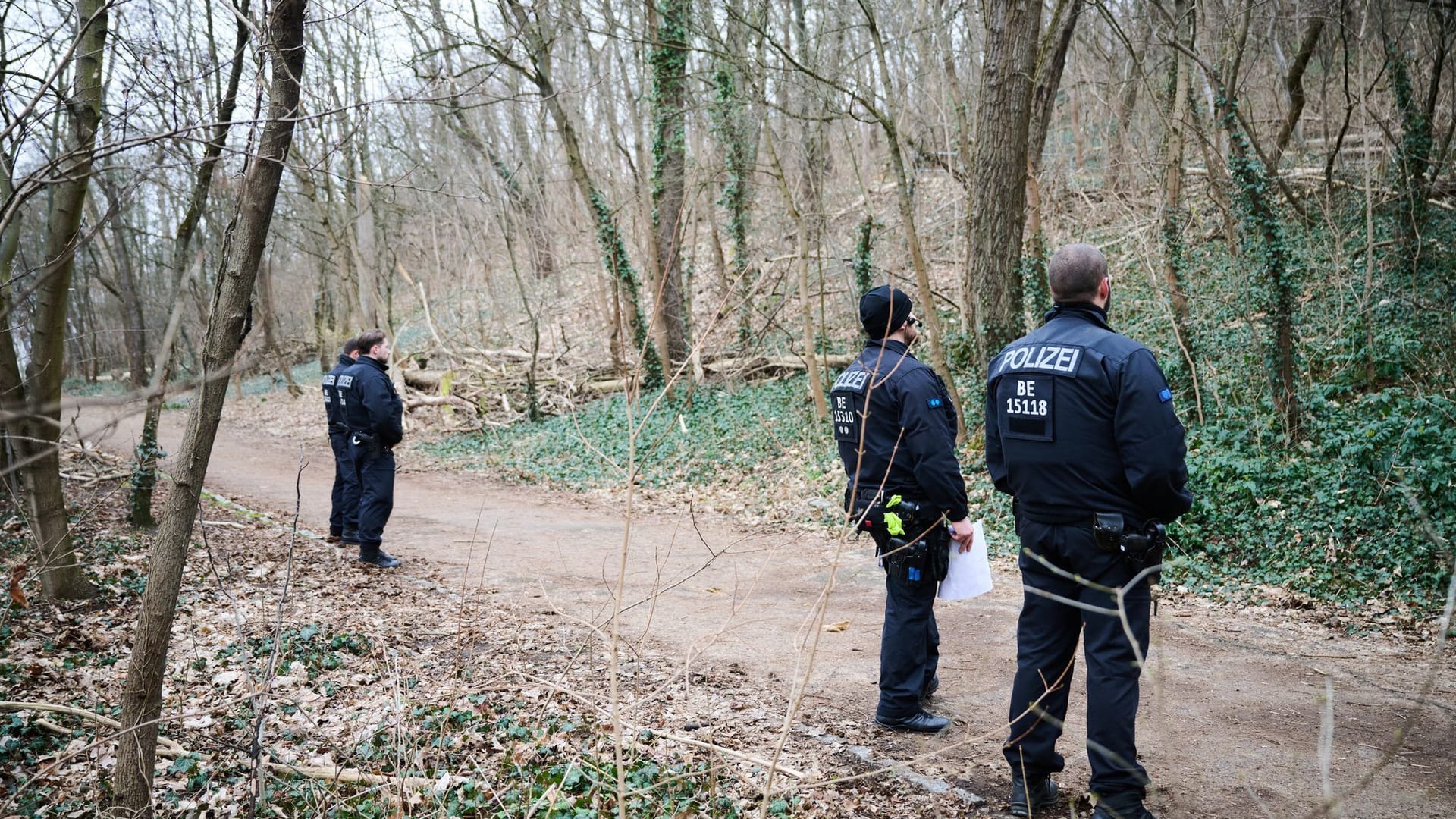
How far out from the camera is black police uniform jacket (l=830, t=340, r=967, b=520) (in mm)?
4336

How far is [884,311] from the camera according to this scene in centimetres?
451

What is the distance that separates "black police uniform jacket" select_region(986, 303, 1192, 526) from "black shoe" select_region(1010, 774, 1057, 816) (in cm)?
108

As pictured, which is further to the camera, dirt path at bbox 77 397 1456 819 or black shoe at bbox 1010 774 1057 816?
dirt path at bbox 77 397 1456 819

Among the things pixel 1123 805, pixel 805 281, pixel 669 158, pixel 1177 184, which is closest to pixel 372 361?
pixel 805 281

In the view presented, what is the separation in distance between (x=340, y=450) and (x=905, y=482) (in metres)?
6.44

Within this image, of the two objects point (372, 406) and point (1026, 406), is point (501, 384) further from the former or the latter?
point (1026, 406)

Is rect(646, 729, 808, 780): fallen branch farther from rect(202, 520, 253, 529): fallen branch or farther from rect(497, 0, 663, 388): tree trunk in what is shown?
rect(497, 0, 663, 388): tree trunk

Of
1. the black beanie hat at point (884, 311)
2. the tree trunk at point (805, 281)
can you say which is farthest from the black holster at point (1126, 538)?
the tree trunk at point (805, 281)

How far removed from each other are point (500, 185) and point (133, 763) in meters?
19.7

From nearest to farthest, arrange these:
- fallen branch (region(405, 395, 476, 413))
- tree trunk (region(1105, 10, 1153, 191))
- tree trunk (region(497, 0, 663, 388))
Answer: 1. tree trunk (region(1105, 10, 1153, 191))
2. tree trunk (region(497, 0, 663, 388))
3. fallen branch (region(405, 395, 476, 413))

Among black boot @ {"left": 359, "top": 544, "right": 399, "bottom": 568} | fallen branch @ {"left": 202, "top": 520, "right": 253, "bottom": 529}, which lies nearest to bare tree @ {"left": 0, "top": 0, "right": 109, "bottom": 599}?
black boot @ {"left": 359, "top": 544, "right": 399, "bottom": 568}

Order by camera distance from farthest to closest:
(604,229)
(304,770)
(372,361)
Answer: (604,229) < (372,361) < (304,770)

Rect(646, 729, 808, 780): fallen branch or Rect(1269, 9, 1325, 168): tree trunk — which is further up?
Rect(1269, 9, 1325, 168): tree trunk

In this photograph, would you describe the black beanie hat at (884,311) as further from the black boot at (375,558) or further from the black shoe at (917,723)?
the black boot at (375,558)
